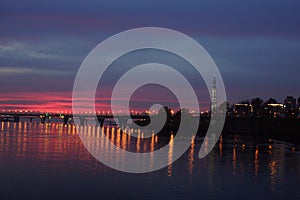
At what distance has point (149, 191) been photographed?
32.0 metres

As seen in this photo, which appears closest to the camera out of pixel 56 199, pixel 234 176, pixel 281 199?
pixel 56 199

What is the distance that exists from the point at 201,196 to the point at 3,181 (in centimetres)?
1436

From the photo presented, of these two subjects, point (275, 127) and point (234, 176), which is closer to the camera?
point (234, 176)

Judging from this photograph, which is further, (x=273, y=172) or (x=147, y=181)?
(x=273, y=172)

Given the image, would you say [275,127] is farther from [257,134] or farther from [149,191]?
[149,191]

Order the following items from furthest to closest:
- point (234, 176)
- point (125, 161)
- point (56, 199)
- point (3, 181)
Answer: point (125, 161), point (234, 176), point (3, 181), point (56, 199)

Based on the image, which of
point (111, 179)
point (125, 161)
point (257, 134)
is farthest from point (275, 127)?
point (111, 179)

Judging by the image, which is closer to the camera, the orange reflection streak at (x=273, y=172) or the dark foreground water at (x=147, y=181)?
the dark foreground water at (x=147, y=181)

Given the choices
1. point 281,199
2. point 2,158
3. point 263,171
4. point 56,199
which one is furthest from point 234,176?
point 2,158

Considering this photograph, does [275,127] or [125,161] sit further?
[275,127]

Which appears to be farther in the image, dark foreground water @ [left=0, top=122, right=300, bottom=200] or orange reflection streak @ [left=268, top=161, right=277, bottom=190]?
orange reflection streak @ [left=268, top=161, right=277, bottom=190]

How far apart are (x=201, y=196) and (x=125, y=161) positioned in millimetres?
20658

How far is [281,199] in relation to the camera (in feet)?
100

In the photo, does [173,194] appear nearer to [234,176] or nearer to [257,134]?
[234,176]
